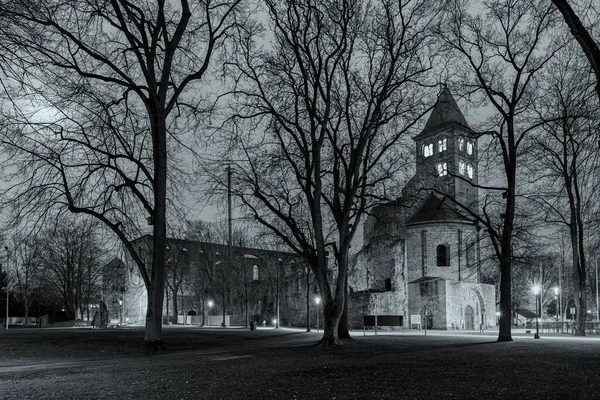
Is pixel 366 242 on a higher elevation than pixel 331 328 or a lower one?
higher

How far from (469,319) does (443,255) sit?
631 cm

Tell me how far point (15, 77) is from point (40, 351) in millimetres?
14631

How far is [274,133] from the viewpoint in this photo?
22.5m

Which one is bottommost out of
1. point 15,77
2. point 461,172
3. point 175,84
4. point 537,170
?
point 15,77

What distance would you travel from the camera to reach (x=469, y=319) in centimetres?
5278

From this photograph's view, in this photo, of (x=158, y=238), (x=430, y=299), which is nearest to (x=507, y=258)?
(x=158, y=238)

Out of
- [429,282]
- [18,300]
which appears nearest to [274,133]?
Answer: [429,282]

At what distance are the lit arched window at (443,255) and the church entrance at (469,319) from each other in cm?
454

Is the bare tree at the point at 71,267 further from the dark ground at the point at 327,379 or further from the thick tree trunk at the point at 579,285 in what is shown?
the dark ground at the point at 327,379

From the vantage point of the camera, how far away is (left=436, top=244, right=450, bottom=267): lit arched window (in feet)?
172

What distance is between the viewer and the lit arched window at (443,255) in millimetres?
52500

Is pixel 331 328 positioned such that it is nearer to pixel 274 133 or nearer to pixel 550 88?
pixel 274 133

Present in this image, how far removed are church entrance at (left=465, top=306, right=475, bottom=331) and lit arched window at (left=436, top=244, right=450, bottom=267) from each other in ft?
14.9

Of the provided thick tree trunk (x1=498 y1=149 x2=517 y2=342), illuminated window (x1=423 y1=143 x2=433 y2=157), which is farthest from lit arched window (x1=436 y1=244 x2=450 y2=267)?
thick tree trunk (x1=498 y1=149 x2=517 y2=342)
